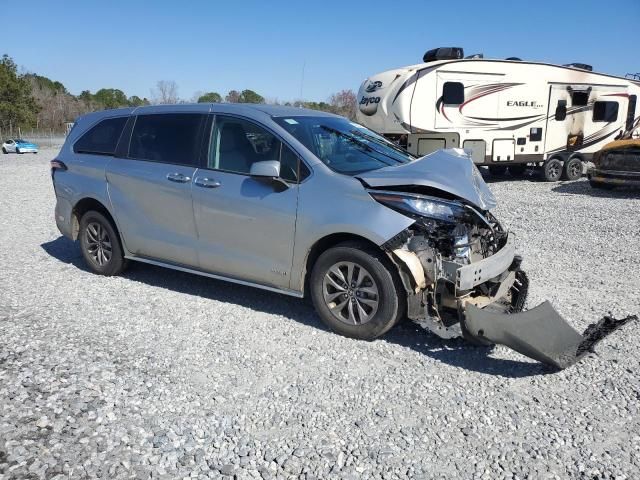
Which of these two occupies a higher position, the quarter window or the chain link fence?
the chain link fence

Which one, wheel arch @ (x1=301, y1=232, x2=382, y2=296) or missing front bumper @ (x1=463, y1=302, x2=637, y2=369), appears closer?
missing front bumper @ (x1=463, y1=302, x2=637, y2=369)

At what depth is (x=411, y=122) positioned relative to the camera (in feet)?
43.8

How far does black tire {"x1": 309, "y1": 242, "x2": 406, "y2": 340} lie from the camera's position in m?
4.06

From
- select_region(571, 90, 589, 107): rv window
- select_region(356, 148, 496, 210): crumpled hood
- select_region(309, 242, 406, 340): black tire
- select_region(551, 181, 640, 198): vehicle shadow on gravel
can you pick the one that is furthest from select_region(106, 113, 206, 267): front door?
select_region(571, 90, 589, 107): rv window

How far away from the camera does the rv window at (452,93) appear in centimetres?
1352

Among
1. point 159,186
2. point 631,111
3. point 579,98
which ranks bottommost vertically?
point 159,186

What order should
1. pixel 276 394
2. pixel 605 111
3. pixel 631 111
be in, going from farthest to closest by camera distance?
pixel 631 111 < pixel 605 111 < pixel 276 394

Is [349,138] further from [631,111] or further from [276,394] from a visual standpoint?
[631,111]

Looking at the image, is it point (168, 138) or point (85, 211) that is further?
point (85, 211)

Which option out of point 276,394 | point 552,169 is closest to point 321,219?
point 276,394

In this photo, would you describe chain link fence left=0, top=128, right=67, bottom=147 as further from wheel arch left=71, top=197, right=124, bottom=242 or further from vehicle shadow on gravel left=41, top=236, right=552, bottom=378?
vehicle shadow on gravel left=41, top=236, right=552, bottom=378

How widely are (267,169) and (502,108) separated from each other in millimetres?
11665

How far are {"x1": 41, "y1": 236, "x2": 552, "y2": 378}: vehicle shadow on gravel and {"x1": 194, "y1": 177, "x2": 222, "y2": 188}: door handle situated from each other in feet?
3.97

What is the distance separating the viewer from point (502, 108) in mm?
14242
